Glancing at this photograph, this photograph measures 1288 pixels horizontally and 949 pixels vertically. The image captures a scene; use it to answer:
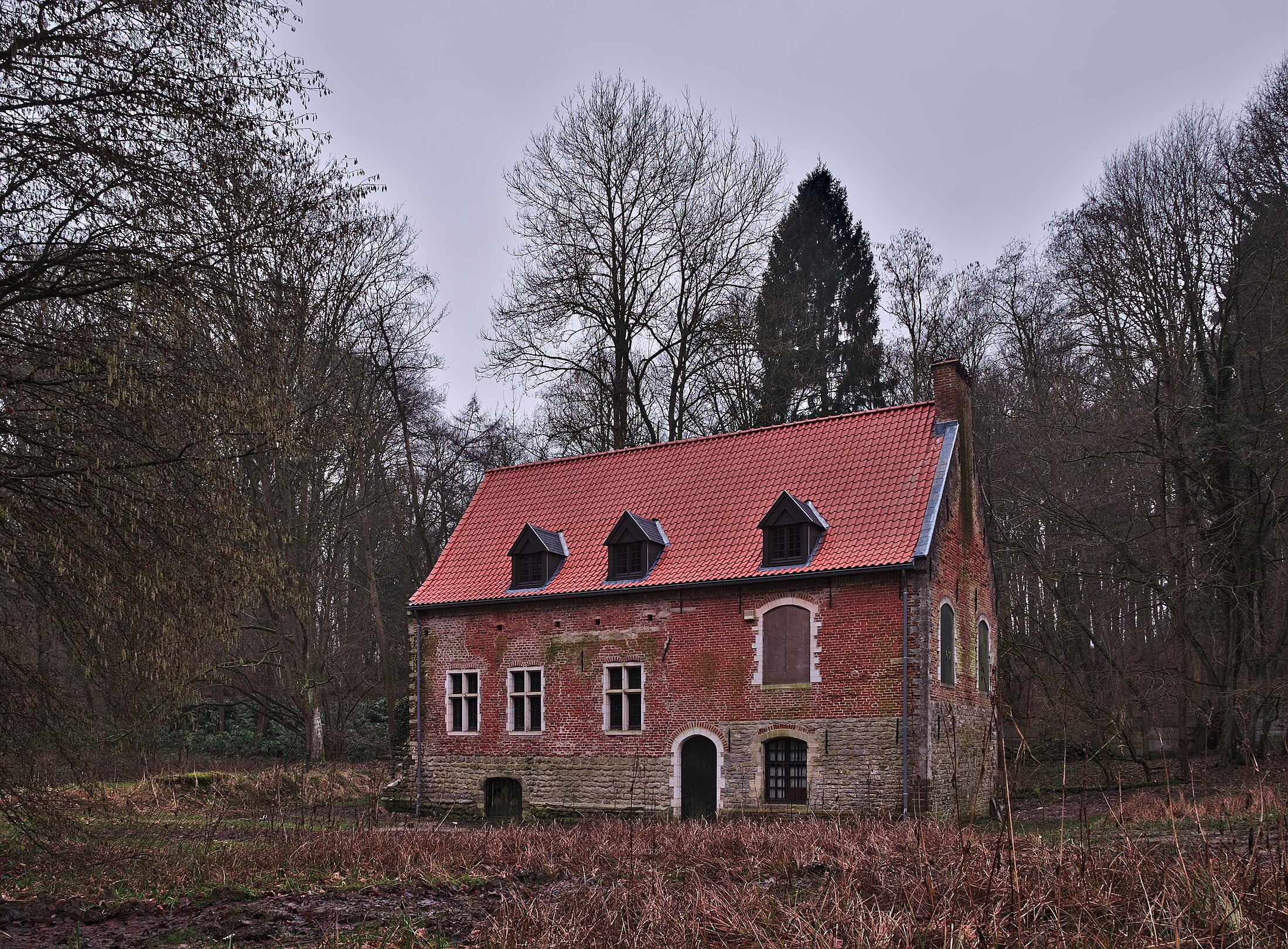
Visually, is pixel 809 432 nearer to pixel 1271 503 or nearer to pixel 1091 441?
pixel 1091 441

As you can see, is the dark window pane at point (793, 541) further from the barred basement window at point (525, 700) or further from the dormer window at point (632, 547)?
the barred basement window at point (525, 700)

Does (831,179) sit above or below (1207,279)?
above

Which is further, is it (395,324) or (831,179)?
(831,179)

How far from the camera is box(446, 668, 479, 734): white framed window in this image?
24.0m

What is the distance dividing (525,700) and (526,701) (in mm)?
55

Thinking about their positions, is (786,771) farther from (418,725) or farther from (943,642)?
(418,725)

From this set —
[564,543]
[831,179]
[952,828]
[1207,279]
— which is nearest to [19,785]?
[952,828]

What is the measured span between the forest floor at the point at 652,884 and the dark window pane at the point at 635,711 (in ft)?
22.2

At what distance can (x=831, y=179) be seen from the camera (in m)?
41.3

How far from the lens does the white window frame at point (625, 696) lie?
851 inches

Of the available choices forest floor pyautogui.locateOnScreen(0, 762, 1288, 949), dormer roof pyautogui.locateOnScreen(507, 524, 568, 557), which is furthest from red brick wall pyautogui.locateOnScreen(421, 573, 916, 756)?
forest floor pyautogui.locateOnScreen(0, 762, 1288, 949)

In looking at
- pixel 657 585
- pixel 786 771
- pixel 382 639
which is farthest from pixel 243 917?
pixel 382 639

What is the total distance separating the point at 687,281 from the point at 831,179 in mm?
13003

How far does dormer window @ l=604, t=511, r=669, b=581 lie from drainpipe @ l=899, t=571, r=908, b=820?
5.22m
